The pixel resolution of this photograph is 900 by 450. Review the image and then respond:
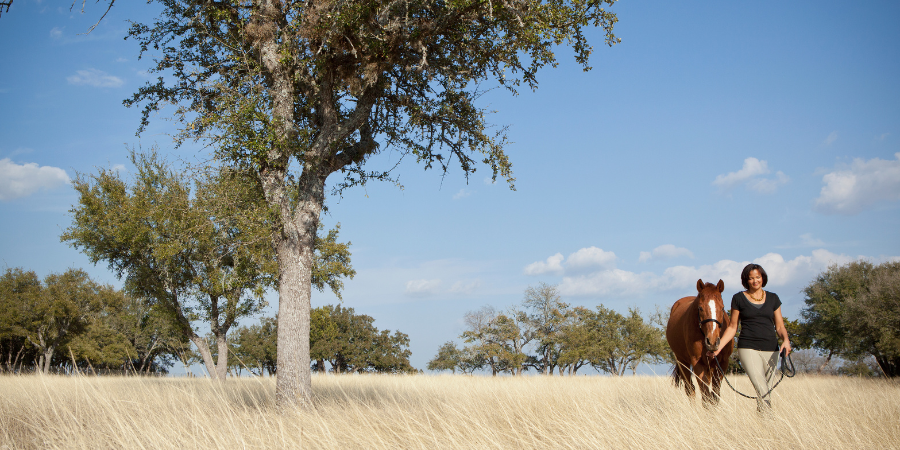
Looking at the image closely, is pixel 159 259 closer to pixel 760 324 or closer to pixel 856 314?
pixel 760 324

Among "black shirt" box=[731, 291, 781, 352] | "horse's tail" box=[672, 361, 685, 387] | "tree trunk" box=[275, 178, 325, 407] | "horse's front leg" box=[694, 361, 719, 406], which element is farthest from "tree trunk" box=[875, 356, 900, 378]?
"tree trunk" box=[275, 178, 325, 407]

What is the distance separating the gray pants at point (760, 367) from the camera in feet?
20.6

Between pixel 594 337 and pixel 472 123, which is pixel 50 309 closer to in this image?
pixel 472 123

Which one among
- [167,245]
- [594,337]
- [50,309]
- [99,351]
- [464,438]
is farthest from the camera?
[594,337]

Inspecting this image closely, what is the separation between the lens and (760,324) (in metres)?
6.30

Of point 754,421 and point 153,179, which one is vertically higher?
point 153,179

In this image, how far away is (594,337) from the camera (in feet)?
142

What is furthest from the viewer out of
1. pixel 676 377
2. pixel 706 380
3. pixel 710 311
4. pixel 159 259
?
Result: pixel 159 259

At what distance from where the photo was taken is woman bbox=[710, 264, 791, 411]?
628 cm

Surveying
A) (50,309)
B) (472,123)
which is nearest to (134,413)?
(472,123)

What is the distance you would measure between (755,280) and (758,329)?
66 centimetres

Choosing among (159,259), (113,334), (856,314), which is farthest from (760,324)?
(113,334)

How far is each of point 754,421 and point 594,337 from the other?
39754 millimetres

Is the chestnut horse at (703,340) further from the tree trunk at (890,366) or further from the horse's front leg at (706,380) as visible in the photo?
the tree trunk at (890,366)
